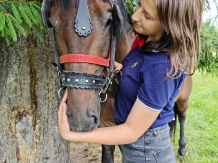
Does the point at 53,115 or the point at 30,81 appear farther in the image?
the point at 53,115

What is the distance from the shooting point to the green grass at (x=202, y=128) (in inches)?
147

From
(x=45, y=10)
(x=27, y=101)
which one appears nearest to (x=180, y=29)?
(x=45, y=10)

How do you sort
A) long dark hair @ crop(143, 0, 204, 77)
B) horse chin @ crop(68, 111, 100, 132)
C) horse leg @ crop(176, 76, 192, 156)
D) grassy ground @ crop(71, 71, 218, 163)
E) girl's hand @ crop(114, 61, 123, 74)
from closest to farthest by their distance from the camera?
long dark hair @ crop(143, 0, 204, 77) → horse chin @ crop(68, 111, 100, 132) → girl's hand @ crop(114, 61, 123, 74) → horse leg @ crop(176, 76, 192, 156) → grassy ground @ crop(71, 71, 218, 163)

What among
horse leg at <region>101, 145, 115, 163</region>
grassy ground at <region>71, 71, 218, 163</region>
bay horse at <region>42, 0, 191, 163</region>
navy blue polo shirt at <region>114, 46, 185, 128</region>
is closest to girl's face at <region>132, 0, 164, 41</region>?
navy blue polo shirt at <region>114, 46, 185, 128</region>

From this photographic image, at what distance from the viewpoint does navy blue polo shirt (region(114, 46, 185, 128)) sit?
1.26 meters

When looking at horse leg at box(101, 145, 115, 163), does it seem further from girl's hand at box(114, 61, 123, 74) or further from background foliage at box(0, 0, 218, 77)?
background foliage at box(0, 0, 218, 77)

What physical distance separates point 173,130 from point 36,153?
2.09m

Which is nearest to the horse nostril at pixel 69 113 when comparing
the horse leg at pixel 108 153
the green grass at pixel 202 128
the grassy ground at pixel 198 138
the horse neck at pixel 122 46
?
the horse neck at pixel 122 46

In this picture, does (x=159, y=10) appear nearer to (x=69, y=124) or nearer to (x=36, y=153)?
(x=69, y=124)

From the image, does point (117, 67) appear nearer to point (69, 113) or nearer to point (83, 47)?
point (83, 47)

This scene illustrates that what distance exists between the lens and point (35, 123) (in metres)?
2.25

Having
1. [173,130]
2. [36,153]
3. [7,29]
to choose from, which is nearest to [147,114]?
[7,29]

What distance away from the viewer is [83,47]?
1.43 meters

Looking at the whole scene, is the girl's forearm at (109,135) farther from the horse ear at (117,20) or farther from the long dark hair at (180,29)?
the horse ear at (117,20)
